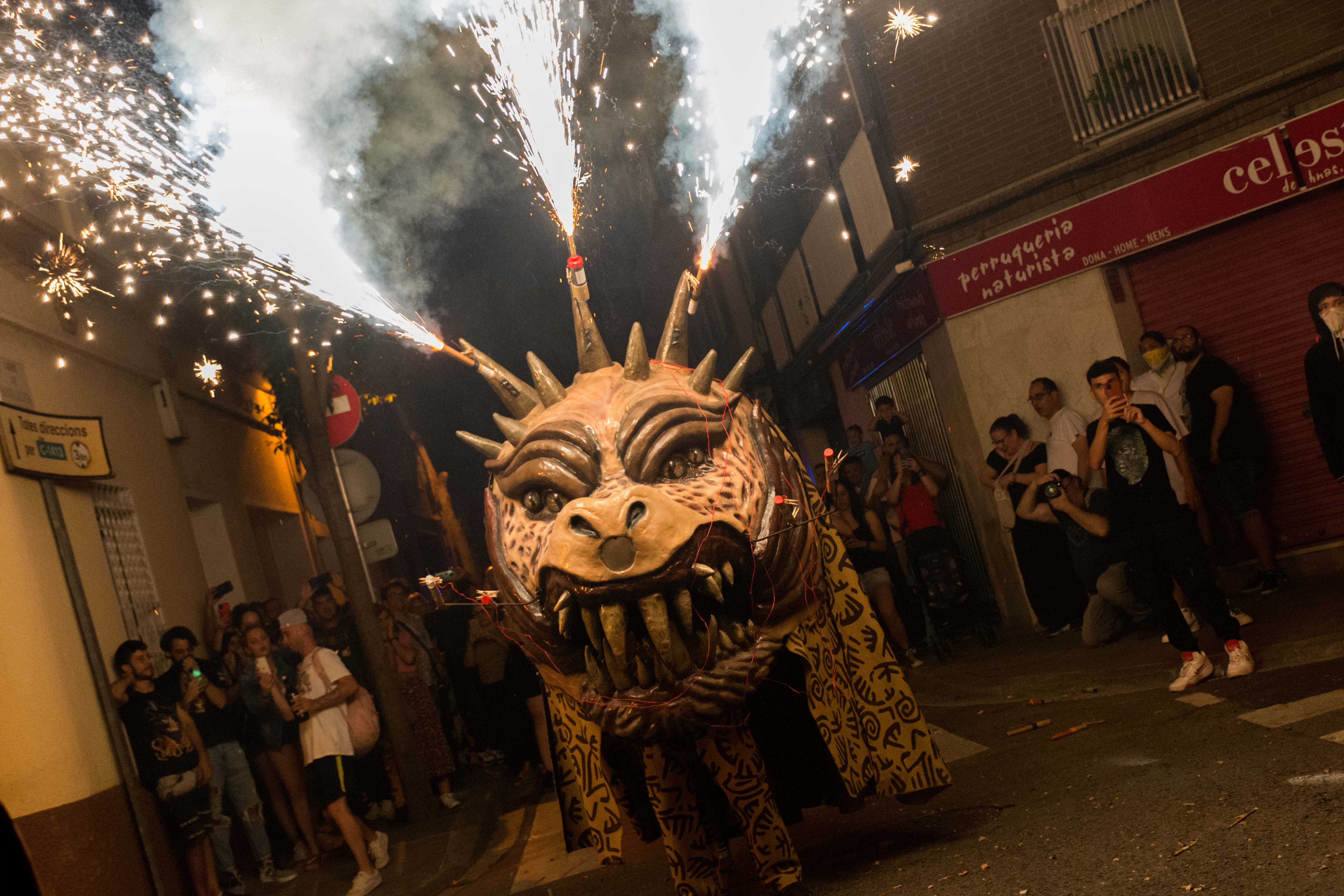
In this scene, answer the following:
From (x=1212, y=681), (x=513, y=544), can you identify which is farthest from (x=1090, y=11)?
(x=513, y=544)

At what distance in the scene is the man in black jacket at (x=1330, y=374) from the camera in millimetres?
6602

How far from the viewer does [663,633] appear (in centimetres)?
359

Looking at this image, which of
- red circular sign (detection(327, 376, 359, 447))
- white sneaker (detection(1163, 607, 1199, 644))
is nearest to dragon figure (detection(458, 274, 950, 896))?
white sneaker (detection(1163, 607, 1199, 644))

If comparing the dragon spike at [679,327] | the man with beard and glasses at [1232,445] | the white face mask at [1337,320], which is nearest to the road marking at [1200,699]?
the white face mask at [1337,320]

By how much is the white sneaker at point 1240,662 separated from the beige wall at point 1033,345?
436cm

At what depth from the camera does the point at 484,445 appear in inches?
171

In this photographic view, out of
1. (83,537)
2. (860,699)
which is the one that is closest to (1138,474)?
(860,699)

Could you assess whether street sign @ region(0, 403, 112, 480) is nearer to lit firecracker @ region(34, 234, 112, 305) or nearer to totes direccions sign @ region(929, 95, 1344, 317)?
lit firecracker @ region(34, 234, 112, 305)

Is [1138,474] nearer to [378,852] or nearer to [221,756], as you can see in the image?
[378,852]

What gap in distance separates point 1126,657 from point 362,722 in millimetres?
5187

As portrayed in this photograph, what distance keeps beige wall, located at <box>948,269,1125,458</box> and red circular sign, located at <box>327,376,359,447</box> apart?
18.3 feet

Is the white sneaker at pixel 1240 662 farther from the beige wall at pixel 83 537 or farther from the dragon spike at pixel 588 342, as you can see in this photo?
A: the beige wall at pixel 83 537

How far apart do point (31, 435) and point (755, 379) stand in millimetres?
15372

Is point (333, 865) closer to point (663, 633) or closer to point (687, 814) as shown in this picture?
point (687, 814)
